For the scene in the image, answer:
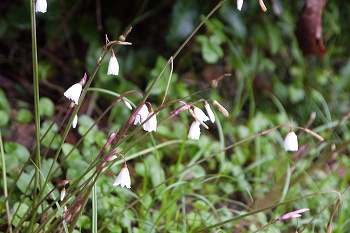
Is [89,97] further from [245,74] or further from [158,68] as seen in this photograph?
[245,74]

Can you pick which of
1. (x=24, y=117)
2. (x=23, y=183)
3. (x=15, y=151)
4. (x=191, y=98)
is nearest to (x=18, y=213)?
(x=23, y=183)

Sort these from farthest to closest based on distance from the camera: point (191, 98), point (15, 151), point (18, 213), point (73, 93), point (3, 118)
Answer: point (191, 98)
point (3, 118)
point (15, 151)
point (18, 213)
point (73, 93)

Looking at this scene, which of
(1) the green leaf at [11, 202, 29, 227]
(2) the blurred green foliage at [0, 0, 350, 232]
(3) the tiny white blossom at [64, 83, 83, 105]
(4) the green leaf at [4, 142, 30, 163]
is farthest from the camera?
(2) the blurred green foliage at [0, 0, 350, 232]

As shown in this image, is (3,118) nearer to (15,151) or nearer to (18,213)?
(15,151)

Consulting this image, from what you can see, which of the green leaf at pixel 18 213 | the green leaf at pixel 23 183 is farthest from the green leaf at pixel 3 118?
the green leaf at pixel 18 213

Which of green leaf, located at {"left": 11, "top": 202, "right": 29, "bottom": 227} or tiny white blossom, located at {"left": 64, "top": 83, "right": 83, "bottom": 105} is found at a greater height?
tiny white blossom, located at {"left": 64, "top": 83, "right": 83, "bottom": 105}

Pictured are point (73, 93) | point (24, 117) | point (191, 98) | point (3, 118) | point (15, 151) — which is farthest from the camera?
point (191, 98)

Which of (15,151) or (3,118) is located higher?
(3,118)

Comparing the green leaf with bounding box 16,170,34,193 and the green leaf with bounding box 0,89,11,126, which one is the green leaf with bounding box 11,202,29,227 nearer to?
the green leaf with bounding box 16,170,34,193

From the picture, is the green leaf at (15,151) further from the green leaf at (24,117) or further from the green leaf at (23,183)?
the green leaf at (24,117)

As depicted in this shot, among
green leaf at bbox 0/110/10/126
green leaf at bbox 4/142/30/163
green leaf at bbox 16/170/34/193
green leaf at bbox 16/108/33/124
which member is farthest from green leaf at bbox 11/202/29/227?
green leaf at bbox 16/108/33/124

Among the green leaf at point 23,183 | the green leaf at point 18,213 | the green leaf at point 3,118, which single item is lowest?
the green leaf at point 18,213

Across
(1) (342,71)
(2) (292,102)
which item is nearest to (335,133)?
(2) (292,102)
